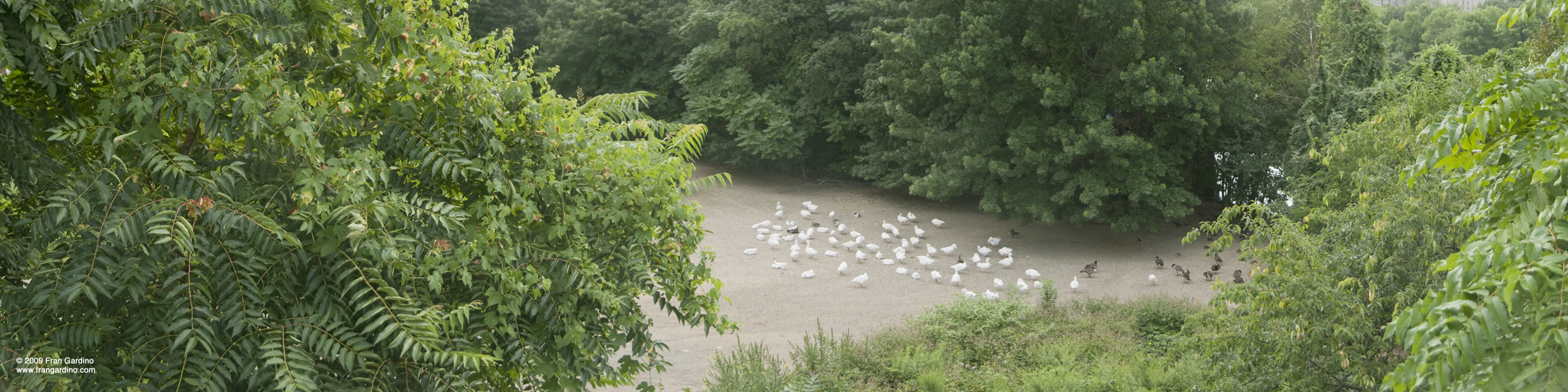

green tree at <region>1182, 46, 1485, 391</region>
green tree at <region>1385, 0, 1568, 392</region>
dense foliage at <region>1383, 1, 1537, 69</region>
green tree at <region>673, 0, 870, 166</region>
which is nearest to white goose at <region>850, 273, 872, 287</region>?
green tree at <region>673, 0, 870, 166</region>

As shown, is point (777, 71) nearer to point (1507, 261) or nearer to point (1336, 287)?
point (1336, 287)

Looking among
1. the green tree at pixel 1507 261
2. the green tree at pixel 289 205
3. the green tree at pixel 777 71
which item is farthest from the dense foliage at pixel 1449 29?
the green tree at pixel 289 205

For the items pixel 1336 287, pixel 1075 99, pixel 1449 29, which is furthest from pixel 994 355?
pixel 1449 29

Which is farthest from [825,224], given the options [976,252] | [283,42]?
[283,42]

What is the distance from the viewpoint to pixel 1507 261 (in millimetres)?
3053

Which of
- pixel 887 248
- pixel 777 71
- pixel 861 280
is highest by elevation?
pixel 777 71

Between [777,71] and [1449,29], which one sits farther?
[1449,29]

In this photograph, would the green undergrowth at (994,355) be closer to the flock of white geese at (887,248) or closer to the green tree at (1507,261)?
the flock of white geese at (887,248)

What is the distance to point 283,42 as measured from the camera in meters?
4.27

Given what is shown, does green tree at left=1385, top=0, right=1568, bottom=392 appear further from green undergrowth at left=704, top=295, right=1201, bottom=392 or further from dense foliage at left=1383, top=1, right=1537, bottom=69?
dense foliage at left=1383, top=1, right=1537, bottom=69

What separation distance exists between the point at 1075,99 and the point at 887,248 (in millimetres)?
4802

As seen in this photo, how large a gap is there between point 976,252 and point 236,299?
16483 mm

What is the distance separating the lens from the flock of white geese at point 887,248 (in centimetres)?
1733

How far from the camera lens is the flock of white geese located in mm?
17328
